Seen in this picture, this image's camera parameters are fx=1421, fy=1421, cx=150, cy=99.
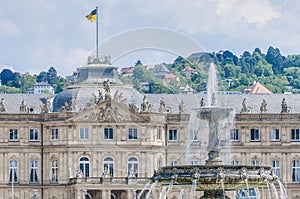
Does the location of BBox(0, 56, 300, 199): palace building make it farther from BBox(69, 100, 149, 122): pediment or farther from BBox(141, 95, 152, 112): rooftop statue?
BBox(69, 100, 149, 122): pediment

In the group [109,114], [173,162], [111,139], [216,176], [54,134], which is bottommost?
[173,162]

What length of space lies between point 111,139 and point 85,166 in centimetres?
386

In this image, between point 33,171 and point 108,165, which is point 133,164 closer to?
point 108,165

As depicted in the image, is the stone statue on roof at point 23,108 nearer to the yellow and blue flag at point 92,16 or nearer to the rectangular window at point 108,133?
the rectangular window at point 108,133

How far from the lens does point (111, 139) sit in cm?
14525

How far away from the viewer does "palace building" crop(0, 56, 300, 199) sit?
14362cm

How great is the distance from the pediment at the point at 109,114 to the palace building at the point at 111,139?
0.33 ft

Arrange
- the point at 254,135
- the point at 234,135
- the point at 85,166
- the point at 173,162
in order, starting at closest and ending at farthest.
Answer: the point at 85,166, the point at 173,162, the point at 234,135, the point at 254,135

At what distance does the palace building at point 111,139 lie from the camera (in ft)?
471

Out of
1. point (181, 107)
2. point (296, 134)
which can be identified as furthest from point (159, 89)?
point (296, 134)

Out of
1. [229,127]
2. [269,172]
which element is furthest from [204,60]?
[269,172]

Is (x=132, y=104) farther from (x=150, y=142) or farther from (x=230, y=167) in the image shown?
(x=230, y=167)

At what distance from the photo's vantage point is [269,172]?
79625mm

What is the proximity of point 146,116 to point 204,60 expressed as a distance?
3027cm
